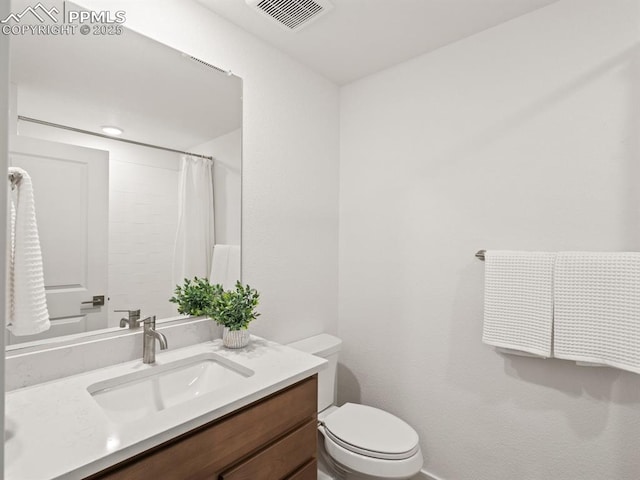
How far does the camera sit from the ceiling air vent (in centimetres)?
146

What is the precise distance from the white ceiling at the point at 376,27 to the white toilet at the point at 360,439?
5.30 feet

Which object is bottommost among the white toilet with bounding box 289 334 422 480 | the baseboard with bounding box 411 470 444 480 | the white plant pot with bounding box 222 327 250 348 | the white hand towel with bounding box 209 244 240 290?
the baseboard with bounding box 411 470 444 480

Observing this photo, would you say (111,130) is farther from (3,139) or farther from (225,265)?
(3,139)

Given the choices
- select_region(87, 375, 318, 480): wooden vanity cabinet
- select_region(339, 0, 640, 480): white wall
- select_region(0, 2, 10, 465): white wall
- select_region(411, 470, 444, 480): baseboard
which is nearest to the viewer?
select_region(0, 2, 10, 465): white wall

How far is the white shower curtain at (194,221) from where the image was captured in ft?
4.76

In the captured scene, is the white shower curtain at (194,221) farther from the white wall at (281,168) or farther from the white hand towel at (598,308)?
the white hand towel at (598,308)

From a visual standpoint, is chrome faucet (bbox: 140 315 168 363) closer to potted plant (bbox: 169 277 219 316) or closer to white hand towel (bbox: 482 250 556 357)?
potted plant (bbox: 169 277 219 316)

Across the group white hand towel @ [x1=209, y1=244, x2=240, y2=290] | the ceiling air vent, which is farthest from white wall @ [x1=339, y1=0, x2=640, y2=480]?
white hand towel @ [x1=209, y1=244, x2=240, y2=290]

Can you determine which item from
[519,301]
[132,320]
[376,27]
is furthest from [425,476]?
[376,27]

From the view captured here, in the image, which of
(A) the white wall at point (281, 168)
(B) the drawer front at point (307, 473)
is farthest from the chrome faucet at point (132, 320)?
(B) the drawer front at point (307, 473)

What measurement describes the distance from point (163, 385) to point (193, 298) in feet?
1.18

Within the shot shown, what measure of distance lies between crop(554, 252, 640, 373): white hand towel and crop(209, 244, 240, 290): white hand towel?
4.57 feet

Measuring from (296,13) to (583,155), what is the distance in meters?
1.39

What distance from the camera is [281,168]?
6.06 feet
